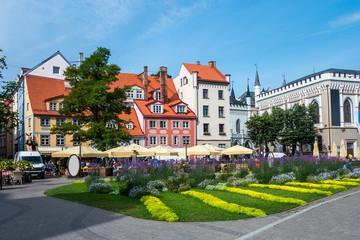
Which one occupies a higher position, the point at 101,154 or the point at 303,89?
the point at 303,89

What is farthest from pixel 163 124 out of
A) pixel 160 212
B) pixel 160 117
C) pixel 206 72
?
pixel 160 212

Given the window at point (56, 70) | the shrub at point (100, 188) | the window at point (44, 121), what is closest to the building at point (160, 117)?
the window at point (56, 70)

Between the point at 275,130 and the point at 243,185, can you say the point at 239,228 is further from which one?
the point at 275,130

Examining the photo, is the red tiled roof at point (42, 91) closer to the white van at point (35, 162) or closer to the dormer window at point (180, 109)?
the white van at point (35, 162)

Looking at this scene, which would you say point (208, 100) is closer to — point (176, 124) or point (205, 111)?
point (205, 111)

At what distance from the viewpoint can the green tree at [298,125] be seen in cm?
5350

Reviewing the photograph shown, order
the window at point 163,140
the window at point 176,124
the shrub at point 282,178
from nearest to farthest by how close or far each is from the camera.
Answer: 1. the shrub at point 282,178
2. the window at point 163,140
3. the window at point 176,124

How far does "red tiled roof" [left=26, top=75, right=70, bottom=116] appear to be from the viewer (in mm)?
47000

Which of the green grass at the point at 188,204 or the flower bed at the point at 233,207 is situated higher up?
the flower bed at the point at 233,207

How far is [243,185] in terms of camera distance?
59.9ft

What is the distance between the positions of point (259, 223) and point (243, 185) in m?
8.56

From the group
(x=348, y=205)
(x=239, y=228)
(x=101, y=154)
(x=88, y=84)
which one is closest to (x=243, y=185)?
(x=348, y=205)

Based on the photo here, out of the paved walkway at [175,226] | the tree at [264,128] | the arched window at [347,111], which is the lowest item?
the paved walkway at [175,226]

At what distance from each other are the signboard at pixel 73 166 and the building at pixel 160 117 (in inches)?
855
